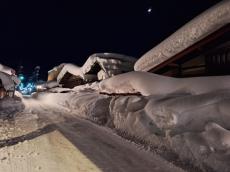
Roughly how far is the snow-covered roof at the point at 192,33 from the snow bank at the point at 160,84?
49.0 inches

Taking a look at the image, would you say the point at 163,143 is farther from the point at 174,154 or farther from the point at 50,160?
the point at 50,160

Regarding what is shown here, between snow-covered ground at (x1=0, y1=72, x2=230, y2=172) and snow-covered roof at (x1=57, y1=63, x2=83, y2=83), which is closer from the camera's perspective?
snow-covered ground at (x1=0, y1=72, x2=230, y2=172)

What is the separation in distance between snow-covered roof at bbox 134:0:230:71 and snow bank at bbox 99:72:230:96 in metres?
1.24

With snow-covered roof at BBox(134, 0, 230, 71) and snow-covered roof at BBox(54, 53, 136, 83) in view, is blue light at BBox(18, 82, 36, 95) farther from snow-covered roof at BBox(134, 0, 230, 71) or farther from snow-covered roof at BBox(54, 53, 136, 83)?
snow-covered roof at BBox(134, 0, 230, 71)

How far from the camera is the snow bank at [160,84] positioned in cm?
582

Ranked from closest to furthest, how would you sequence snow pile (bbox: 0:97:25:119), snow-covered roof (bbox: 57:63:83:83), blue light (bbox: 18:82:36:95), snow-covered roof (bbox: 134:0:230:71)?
1. snow-covered roof (bbox: 134:0:230:71)
2. snow pile (bbox: 0:97:25:119)
3. snow-covered roof (bbox: 57:63:83:83)
4. blue light (bbox: 18:82:36:95)

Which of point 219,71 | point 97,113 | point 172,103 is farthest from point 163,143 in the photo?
point 219,71

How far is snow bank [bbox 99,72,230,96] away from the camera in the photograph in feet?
19.1

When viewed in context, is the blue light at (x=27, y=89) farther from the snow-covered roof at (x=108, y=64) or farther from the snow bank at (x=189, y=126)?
the snow bank at (x=189, y=126)

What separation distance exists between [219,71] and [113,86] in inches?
171

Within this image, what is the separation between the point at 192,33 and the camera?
8164 mm

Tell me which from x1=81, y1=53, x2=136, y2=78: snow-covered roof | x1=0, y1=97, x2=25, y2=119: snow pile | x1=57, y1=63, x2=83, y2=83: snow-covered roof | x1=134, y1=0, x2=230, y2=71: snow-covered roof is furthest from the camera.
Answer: x1=57, y1=63, x2=83, y2=83: snow-covered roof

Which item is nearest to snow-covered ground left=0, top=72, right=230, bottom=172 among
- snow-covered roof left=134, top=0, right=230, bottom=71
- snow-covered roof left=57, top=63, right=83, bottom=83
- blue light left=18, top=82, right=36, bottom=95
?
snow-covered roof left=134, top=0, right=230, bottom=71

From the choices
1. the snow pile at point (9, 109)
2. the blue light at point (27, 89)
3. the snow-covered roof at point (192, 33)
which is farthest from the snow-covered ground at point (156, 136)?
the blue light at point (27, 89)
